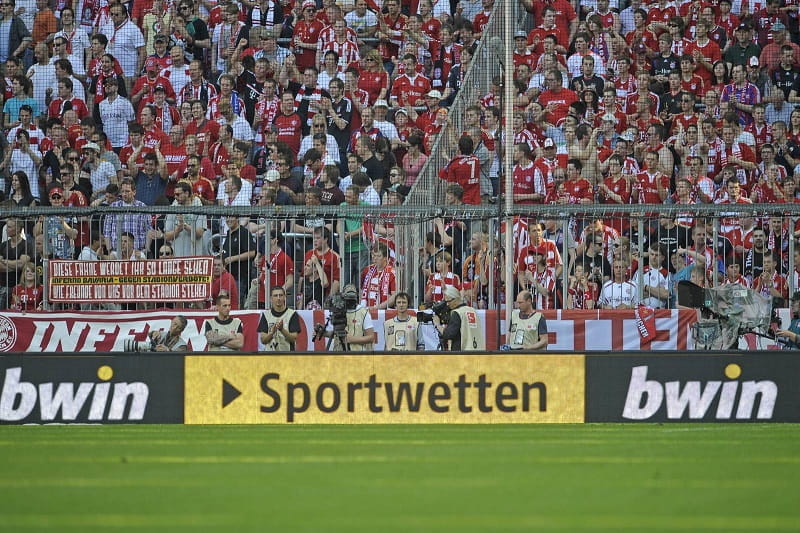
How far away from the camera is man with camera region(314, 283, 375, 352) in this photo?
14805mm

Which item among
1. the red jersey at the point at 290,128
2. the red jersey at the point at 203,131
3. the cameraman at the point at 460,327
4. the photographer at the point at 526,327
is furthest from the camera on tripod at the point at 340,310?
the red jersey at the point at 203,131

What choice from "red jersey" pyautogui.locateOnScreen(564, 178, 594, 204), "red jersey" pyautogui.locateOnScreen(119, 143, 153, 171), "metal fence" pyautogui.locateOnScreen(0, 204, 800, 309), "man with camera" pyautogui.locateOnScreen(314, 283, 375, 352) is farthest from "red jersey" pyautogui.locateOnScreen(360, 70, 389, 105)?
"man with camera" pyautogui.locateOnScreen(314, 283, 375, 352)

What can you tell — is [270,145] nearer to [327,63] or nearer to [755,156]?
[327,63]

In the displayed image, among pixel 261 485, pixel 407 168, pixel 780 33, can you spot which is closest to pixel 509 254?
pixel 407 168

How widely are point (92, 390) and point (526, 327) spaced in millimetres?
4928

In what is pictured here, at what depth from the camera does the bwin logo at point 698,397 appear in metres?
12.6

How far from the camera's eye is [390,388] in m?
12.7

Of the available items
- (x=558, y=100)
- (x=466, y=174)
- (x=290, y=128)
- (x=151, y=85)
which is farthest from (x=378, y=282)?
(x=151, y=85)

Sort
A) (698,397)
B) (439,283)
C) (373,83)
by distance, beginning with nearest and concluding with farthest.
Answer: (698,397)
(439,283)
(373,83)

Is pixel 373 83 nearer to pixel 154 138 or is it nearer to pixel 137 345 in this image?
pixel 154 138

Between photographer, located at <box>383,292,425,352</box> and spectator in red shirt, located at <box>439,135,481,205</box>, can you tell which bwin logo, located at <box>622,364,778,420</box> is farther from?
spectator in red shirt, located at <box>439,135,481,205</box>

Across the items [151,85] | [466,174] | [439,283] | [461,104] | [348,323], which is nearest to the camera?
[348,323]

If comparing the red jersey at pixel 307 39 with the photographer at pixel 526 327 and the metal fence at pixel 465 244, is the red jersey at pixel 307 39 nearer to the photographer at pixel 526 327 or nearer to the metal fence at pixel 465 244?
the metal fence at pixel 465 244

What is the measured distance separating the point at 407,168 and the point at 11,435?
8270 mm
